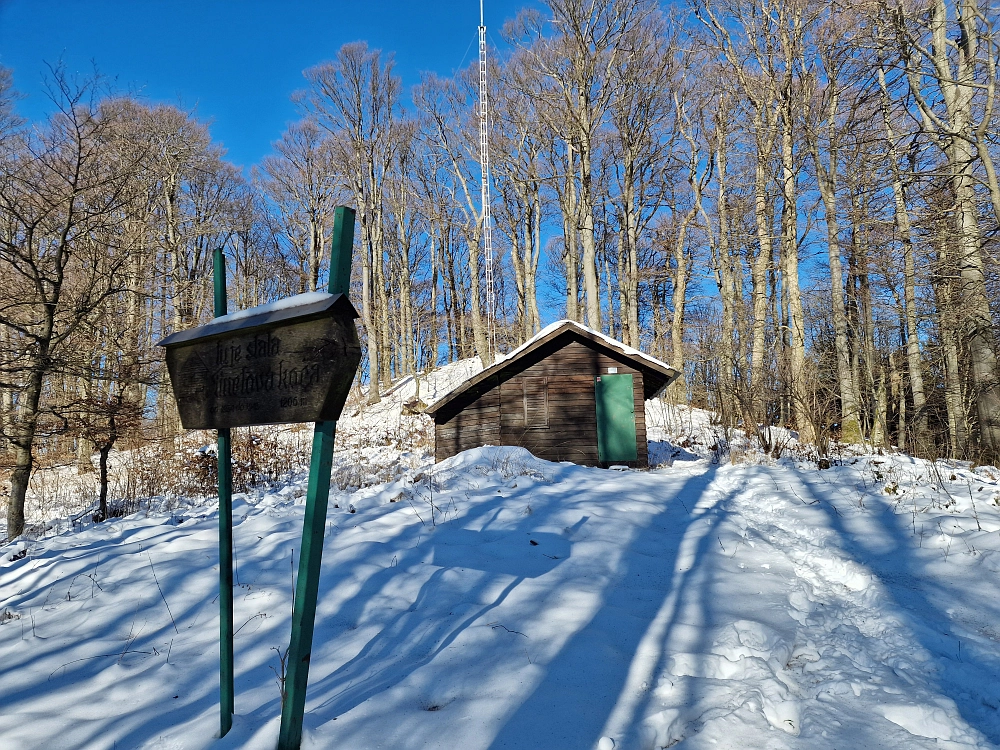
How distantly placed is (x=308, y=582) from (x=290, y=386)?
82 centimetres

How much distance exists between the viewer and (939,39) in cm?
1114

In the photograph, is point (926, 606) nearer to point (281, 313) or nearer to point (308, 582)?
point (308, 582)

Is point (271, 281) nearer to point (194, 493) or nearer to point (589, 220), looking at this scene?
point (589, 220)

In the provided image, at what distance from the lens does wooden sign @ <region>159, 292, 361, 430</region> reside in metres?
2.31

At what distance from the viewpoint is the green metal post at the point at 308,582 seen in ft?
7.48

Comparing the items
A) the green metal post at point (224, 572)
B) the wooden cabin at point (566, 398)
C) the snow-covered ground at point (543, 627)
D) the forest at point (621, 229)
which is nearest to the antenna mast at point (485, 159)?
the forest at point (621, 229)

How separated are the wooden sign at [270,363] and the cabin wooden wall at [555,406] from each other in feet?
36.8

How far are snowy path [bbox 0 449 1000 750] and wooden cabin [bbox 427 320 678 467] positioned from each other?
7.03 metres

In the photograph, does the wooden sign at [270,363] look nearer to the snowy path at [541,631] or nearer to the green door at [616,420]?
the snowy path at [541,631]

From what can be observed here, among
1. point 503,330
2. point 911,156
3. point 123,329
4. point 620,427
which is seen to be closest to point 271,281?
point 503,330

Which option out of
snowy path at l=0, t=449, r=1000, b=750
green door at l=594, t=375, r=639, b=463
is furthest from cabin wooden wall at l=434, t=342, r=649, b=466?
snowy path at l=0, t=449, r=1000, b=750

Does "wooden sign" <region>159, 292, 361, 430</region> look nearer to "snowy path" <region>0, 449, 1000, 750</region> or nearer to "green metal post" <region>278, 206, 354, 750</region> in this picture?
"green metal post" <region>278, 206, 354, 750</region>

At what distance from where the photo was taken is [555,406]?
13922 mm

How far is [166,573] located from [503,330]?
28.1 meters
